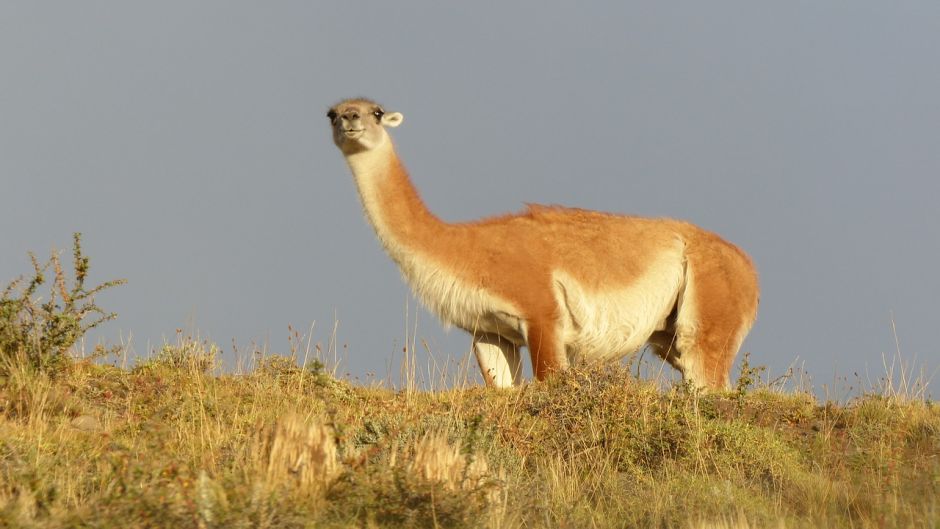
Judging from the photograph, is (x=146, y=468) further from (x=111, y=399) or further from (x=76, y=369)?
(x=76, y=369)

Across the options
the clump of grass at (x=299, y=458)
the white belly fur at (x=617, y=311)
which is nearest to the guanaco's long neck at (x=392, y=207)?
the white belly fur at (x=617, y=311)

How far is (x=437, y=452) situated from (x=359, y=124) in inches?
248

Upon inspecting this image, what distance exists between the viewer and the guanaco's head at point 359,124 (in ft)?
41.2

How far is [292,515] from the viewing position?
617 cm

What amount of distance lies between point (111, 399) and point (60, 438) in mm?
1656

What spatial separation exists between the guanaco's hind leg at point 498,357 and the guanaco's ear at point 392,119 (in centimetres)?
258

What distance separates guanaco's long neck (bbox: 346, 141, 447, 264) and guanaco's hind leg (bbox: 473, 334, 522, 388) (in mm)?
1180

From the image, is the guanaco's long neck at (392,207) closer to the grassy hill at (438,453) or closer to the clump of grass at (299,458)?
the grassy hill at (438,453)

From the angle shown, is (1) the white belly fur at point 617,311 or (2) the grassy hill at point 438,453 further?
(1) the white belly fur at point 617,311

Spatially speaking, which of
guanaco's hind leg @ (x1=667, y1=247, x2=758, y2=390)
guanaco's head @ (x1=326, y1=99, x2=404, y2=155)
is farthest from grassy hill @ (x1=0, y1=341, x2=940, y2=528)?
guanaco's head @ (x1=326, y1=99, x2=404, y2=155)

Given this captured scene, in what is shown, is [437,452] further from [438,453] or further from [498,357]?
[498,357]

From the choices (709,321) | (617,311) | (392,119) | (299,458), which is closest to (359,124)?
(392,119)

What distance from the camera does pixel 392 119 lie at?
13.3m

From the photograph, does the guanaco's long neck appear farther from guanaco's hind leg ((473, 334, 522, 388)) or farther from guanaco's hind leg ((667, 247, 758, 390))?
guanaco's hind leg ((667, 247, 758, 390))
